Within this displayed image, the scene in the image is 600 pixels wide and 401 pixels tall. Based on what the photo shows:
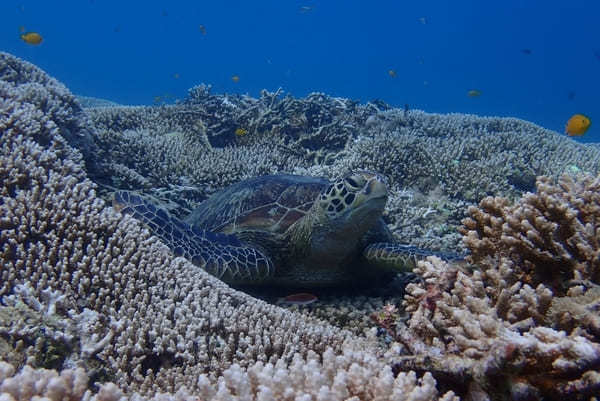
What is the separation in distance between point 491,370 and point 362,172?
2008mm

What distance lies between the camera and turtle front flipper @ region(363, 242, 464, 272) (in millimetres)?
2785

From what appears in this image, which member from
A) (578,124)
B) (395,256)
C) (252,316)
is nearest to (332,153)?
(578,124)

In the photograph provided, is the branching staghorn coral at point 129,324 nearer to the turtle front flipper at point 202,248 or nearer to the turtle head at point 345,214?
the turtle front flipper at point 202,248

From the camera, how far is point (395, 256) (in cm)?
287

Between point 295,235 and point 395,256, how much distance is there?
0.92 m

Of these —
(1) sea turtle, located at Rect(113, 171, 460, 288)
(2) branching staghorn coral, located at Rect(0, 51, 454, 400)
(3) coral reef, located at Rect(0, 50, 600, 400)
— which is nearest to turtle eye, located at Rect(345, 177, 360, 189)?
(1) sea turtle, located at Rect(113, 171, 460, 288)

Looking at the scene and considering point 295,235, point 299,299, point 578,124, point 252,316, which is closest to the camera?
point 252,316

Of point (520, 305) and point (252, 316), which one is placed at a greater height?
point (520, 305)

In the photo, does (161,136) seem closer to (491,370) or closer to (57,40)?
(491,370)

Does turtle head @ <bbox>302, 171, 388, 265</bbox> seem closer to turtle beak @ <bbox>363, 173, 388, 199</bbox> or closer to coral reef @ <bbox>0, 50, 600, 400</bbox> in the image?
turtle beak @ <bbox>363, 173, 388, 199</bbox>

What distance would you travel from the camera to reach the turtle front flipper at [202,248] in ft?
9.34

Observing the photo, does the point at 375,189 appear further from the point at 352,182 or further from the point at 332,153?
the point at 332,153

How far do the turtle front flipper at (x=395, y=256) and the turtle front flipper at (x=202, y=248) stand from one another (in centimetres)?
88

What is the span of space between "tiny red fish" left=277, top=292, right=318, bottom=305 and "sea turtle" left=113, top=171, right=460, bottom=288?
0.17 m
